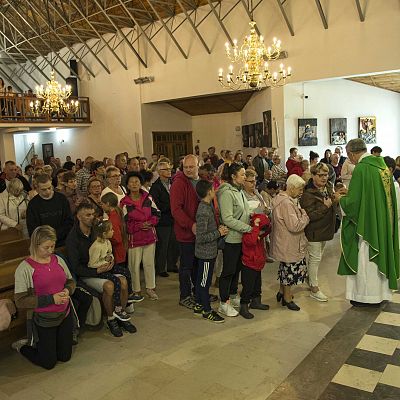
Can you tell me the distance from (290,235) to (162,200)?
1773 mm

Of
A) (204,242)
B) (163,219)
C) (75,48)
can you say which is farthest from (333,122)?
(75,48)

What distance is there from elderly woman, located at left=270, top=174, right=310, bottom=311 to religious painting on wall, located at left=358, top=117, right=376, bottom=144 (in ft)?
30.6

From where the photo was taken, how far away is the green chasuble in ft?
13.2

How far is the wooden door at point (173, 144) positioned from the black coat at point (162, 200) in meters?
9.34

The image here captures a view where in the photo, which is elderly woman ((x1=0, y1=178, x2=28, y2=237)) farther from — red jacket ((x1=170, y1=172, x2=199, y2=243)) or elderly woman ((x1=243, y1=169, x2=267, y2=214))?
elderly woman ((x1=243, y1=169, x2=267, y2=214))

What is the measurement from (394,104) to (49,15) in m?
11.7

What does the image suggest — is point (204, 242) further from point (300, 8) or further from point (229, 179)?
point (300, 8)

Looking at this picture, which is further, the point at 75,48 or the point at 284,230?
the point at 75,48

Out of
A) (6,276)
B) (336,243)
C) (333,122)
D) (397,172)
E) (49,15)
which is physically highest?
(49,15)

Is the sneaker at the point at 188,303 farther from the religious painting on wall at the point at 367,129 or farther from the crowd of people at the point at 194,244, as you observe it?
the religious painting on wall at the point at 367,129

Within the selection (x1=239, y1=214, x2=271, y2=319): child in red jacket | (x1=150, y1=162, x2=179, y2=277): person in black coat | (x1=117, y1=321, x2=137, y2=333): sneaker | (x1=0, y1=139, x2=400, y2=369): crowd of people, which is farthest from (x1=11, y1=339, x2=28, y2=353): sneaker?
(x1=150, y1=162, x2=179, y2=277): person in black coat

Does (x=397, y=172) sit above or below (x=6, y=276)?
above

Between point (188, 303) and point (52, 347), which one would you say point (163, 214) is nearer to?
point (188, 303)

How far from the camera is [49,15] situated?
14.1m
